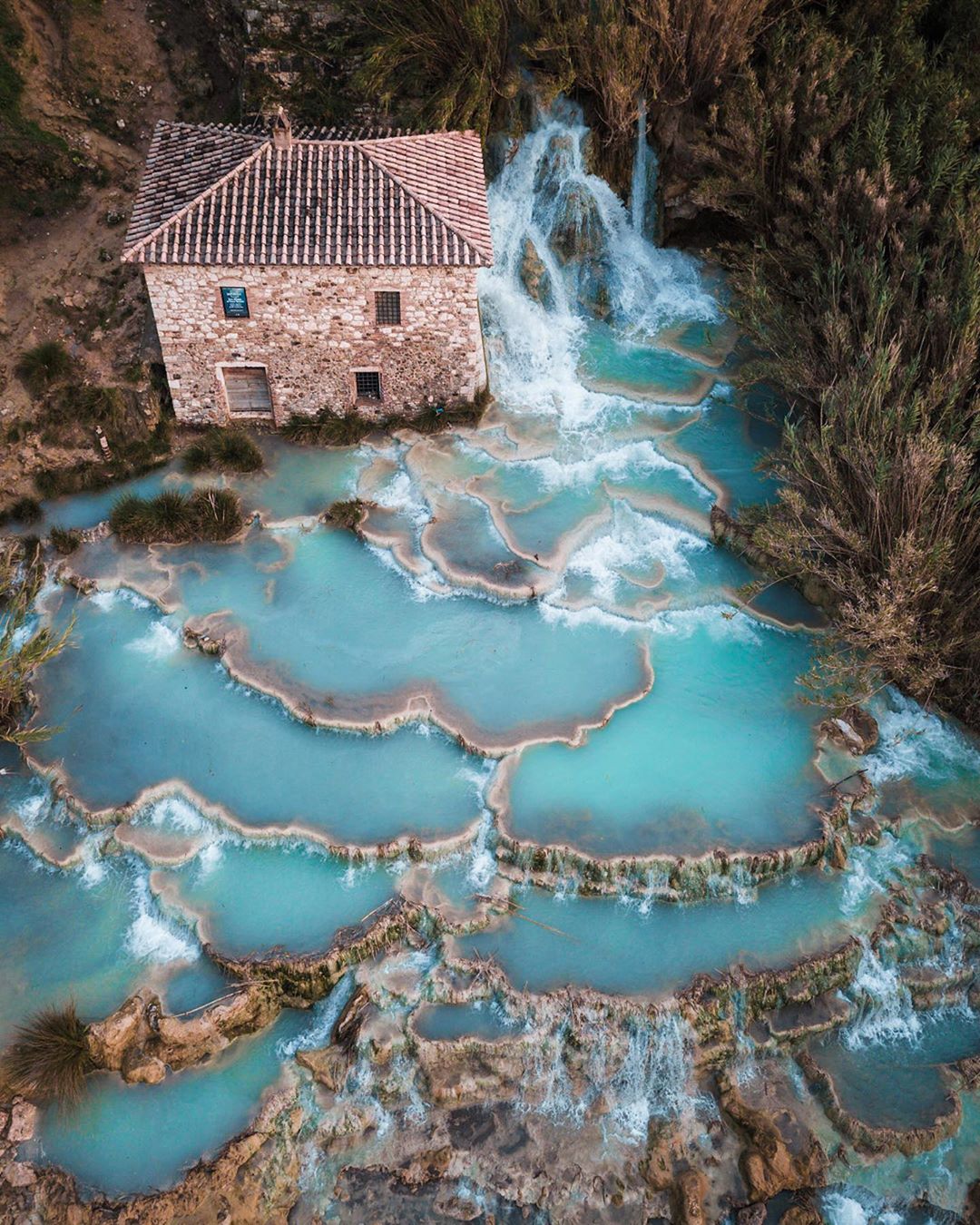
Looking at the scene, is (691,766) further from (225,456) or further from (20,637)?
(20,637)

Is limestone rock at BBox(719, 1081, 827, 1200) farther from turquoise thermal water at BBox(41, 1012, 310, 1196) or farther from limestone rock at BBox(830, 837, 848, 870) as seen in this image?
turquoise thermal water at BBox(41, 1012, 310, 1196)

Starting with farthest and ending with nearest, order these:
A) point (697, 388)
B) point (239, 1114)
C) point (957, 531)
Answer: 1. point (697, 388)
2. point (957, 531)
3. point (239, 1114)

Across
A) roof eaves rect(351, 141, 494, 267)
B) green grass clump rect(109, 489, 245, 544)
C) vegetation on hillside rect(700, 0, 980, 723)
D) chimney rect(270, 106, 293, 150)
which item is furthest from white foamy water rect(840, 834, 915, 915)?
chimney rect(270, 106, 293, 150)

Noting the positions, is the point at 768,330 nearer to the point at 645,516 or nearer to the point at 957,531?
the point at 645,516

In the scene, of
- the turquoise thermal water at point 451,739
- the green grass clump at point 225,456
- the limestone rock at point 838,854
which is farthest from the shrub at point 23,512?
the limestone rock at point 838,854

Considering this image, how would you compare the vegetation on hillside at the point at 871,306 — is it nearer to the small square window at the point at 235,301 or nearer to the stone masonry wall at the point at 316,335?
the stone masonry wall at the point at 316,335

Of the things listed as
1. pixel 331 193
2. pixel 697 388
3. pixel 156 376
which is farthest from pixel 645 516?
pixel 156 376
